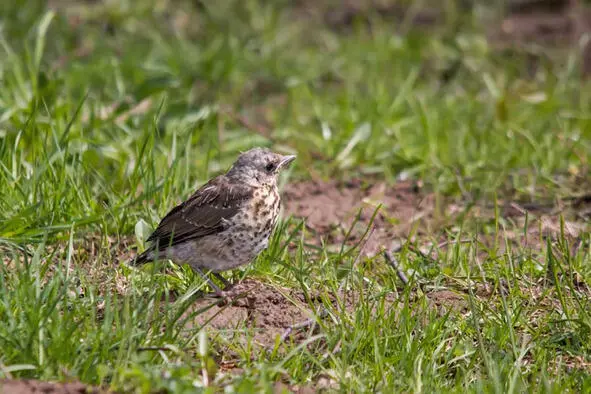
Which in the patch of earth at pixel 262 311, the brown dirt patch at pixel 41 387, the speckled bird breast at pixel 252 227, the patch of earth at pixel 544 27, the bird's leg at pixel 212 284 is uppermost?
the brown dirt patch at pixel 41 387

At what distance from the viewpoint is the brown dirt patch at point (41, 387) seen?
4.02 m

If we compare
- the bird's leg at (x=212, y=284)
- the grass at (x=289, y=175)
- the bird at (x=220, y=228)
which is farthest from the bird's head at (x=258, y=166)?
the bird's leg at (x=212, y=284)

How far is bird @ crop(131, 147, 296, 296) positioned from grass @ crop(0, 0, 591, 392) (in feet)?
0.50

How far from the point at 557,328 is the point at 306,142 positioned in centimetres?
336

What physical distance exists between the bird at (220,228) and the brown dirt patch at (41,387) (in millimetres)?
1308

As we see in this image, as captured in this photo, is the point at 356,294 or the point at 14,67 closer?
the point at 356,294

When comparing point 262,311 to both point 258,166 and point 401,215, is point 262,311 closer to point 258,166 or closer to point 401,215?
point 258,166

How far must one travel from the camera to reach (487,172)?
757 cm

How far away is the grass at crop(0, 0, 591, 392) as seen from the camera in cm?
459

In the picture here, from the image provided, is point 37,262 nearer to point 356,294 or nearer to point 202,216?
point 202,216

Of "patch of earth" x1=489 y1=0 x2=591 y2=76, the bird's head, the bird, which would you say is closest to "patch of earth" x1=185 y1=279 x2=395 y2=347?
the bird

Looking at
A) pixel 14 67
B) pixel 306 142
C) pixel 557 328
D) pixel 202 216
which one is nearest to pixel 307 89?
pixel 306 142

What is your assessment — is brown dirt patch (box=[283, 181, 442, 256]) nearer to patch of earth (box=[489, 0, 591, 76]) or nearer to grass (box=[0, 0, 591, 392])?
grass (box=[0, 0, 591, 392])

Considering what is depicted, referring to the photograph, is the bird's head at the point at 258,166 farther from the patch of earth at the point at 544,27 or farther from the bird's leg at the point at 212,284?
the patch of earth at the point at 544,27
